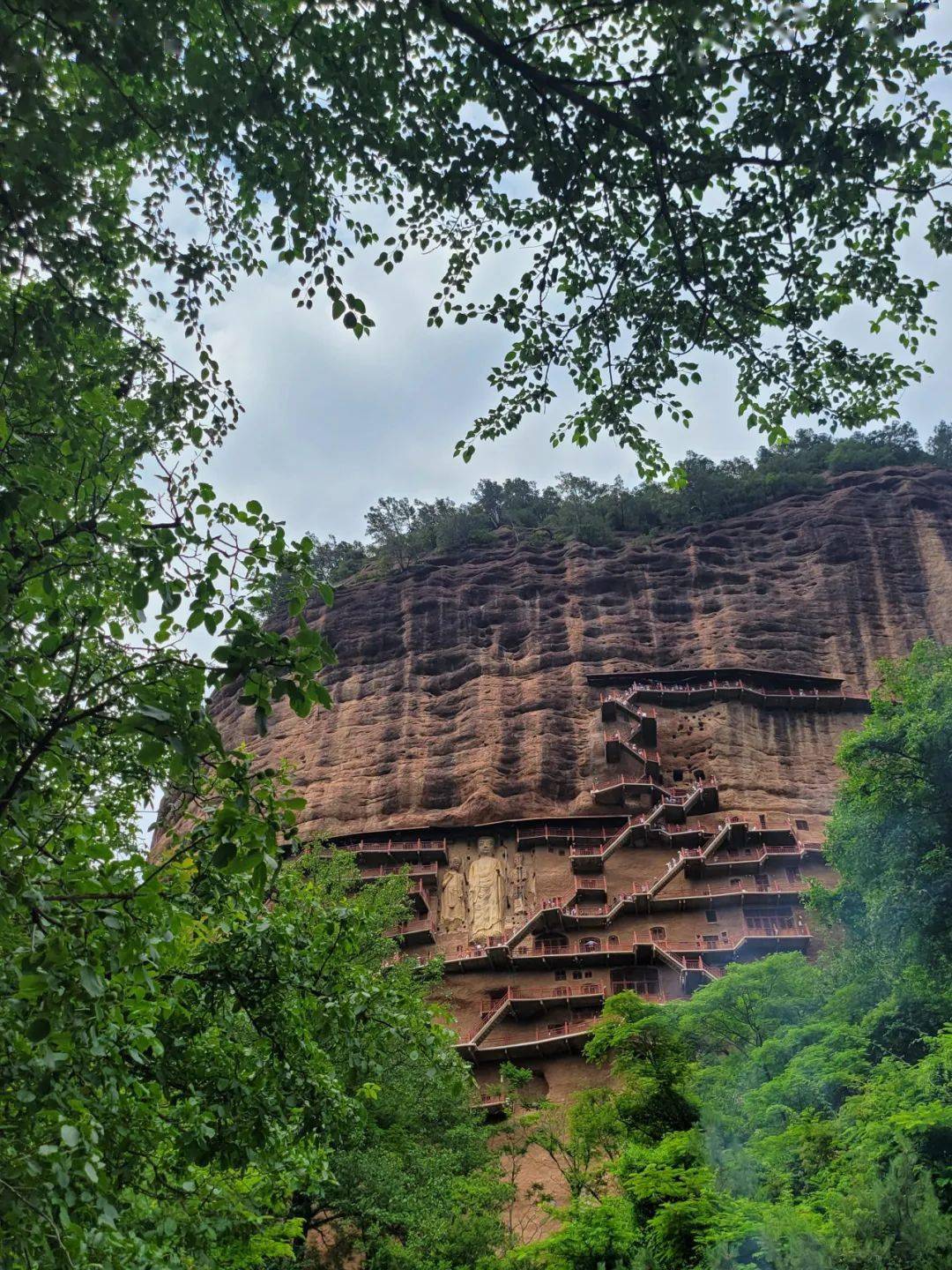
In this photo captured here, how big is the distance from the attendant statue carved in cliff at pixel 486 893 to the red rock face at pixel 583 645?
56.8 inches

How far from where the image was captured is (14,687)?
3.71 m

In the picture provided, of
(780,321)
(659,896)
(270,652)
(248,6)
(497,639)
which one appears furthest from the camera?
(497,639)

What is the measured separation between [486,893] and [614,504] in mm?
26007

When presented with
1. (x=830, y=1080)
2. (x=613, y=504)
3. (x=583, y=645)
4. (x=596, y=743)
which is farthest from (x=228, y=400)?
(x=613, y=504)

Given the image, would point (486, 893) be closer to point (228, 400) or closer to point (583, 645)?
point (583, 645)

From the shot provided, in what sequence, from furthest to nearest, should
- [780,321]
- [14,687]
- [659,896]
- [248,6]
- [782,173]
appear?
[659,896] → [780,321] → [782,173] → [248,6] → [14,687]

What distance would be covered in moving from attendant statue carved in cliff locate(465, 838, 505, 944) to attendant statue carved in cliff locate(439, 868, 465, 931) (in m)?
0.30

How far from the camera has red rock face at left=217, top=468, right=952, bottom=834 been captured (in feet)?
127

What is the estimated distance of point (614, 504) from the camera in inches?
2127

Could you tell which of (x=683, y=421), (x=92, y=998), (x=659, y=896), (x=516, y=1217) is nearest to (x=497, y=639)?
(x=659, y=896)

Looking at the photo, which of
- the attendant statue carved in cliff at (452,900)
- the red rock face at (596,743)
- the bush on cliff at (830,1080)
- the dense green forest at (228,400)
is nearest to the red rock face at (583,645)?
the red rock face at (596,743)

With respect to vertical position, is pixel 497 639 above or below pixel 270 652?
above

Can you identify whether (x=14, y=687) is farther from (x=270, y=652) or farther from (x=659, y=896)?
(x=659, y=896)

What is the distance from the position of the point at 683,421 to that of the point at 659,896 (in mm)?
27013
